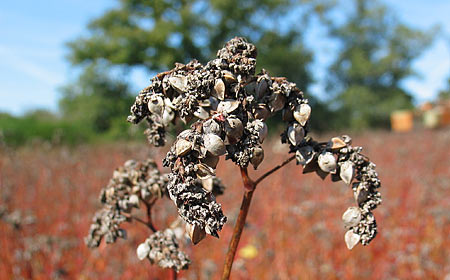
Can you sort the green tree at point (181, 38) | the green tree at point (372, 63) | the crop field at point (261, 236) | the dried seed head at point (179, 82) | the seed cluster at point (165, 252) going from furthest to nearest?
the green tree at point (372, 63)
the green tree at point (181, 38)
the crop field at point (261, 236)
the seed cluster at point (165, 252)
the dried seed head at point (179, 82)

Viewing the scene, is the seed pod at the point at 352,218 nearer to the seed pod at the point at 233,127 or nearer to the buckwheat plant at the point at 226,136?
the buckwheat plant at the point at 226,136

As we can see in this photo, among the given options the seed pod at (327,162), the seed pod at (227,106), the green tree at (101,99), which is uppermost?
the green tree at (101,99)

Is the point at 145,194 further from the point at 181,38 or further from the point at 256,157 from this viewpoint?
the point at 181,38

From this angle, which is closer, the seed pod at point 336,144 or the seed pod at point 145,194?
the seed pod at point 336,144

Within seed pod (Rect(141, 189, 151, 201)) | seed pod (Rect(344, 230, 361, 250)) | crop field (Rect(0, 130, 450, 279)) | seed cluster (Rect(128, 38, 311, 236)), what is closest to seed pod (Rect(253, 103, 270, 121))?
seed cluster (Rect(128, 38, 311, 236))

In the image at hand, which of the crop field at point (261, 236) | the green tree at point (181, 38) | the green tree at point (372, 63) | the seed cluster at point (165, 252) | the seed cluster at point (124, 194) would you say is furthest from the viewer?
the green tree at point (372, 63)

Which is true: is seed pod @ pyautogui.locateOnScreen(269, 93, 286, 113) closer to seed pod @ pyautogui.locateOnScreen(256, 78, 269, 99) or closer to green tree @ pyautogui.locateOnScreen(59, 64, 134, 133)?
seed pod @ pyautogui.locateOnScreen(256, 78, 269, 99)

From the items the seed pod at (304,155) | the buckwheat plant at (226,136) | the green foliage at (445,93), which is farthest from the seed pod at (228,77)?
the green foliage at (445,93)

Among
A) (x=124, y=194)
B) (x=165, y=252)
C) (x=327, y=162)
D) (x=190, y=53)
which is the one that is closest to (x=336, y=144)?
(x=327, y=162)

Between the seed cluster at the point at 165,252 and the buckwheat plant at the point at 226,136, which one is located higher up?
the buckwheat plant at the point at 226,136

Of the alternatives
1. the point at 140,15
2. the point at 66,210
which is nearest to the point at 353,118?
the point at 140,15
